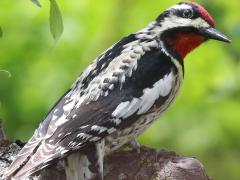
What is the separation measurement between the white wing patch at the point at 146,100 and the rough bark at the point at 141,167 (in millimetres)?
216

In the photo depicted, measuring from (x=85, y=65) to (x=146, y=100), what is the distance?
5.98 ft

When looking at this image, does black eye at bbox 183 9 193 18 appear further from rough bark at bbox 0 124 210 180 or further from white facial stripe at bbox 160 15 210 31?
rough bark at bbox 0 124 210 180

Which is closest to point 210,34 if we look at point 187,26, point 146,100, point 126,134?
point 187,26

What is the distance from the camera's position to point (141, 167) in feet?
19.6

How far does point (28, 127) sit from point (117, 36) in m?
0.78

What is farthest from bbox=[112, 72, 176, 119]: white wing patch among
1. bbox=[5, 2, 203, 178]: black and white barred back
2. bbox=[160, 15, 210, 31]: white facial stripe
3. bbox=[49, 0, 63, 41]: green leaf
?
bbox=[49, 0, 63, 41]: green leaf

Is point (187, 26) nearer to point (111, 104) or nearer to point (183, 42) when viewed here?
point (183, 42)

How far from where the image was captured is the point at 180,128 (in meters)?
8.02

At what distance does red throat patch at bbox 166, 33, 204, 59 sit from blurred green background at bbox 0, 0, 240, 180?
4.22ft

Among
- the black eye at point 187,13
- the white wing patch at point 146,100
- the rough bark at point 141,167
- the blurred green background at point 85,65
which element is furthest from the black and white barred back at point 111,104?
the blurred green background at point 85,65

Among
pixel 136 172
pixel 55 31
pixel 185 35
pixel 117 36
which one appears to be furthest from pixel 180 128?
pixel 55 31

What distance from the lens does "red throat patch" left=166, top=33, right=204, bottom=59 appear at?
648 cm

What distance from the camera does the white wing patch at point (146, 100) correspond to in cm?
595

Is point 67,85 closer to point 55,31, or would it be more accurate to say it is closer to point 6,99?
point 6,99
